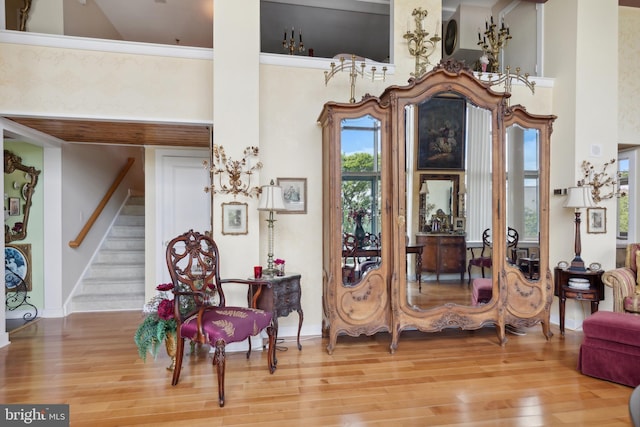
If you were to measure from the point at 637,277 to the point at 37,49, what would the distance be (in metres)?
6.55

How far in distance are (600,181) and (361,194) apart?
9.98ft

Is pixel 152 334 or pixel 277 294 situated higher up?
pixel 277 294

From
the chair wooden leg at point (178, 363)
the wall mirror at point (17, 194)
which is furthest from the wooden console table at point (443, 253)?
the wall mirror at point (17, 194)

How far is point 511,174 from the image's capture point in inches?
145

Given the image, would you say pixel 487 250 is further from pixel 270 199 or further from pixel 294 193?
pixel 270 199

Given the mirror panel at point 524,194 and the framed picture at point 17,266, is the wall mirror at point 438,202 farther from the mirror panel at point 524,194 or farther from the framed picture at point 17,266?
the framed picture at point 17,266

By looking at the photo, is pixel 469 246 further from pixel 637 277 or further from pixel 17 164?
pixel 17 164

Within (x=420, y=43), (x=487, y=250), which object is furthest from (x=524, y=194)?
(x=420, y=43)

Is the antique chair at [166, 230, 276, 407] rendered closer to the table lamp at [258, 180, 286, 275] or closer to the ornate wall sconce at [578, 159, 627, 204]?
the table lamp at [258, 180, 286, 275]

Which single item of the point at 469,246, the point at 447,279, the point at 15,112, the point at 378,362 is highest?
the point at 15,112

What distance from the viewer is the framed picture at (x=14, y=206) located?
4.48 meters

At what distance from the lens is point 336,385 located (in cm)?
280

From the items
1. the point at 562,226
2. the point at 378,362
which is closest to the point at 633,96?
the point at 562,226

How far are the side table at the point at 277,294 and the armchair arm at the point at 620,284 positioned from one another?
10.3 ft
